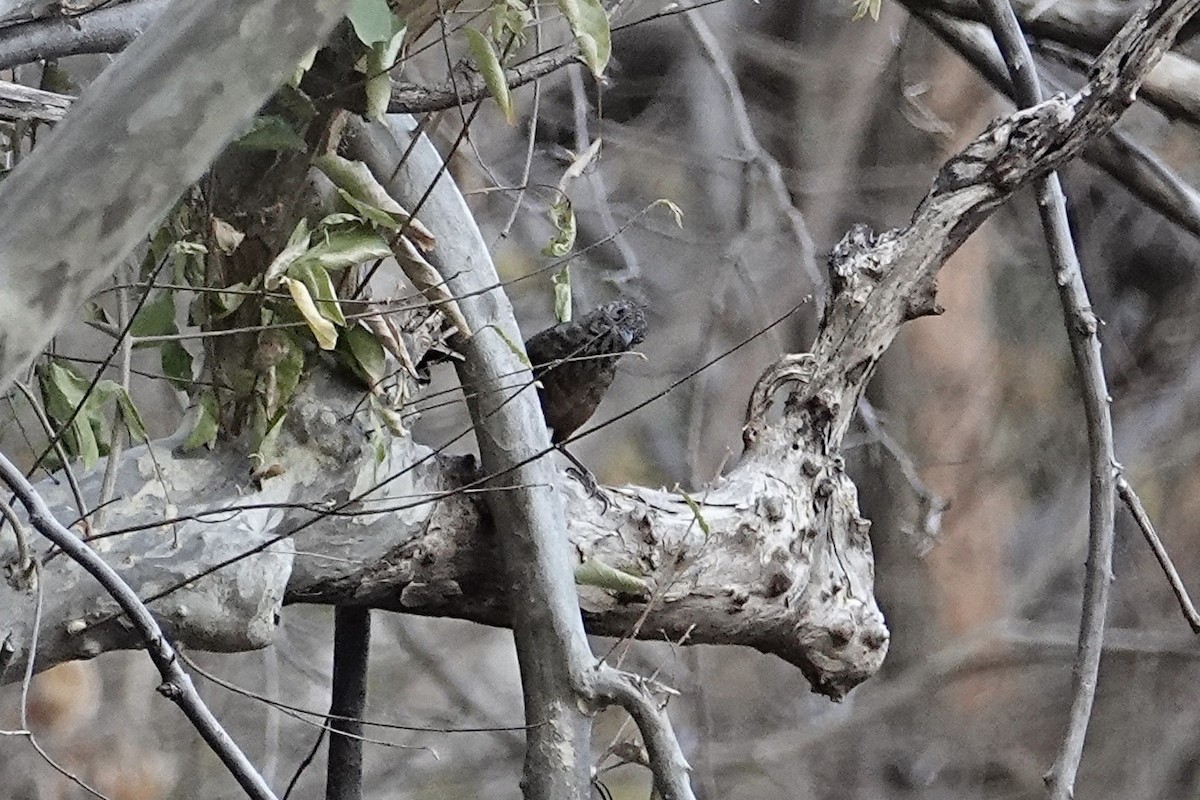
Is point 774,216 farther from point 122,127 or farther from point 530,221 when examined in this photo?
point 122,127

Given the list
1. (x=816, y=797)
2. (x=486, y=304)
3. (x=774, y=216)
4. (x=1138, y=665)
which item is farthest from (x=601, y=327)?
(x=1138, y=665)

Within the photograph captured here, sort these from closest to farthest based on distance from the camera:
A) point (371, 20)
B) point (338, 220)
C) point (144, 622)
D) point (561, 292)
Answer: point (144, 622)
point (371, 20)
point (338, 220)
point (561, 292)

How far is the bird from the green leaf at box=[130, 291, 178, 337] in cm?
29

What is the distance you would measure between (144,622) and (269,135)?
358mm

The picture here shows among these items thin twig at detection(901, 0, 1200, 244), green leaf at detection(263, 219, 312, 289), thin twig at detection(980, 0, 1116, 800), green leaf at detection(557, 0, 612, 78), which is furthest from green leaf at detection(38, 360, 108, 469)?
thin twig at detection(901, 0, 1200, 244)

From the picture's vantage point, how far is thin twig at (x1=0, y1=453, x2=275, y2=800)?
1.76 feet

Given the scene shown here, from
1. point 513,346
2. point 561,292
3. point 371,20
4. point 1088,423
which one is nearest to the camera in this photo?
point 371,20

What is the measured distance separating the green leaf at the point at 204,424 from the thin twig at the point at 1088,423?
0.71 meters

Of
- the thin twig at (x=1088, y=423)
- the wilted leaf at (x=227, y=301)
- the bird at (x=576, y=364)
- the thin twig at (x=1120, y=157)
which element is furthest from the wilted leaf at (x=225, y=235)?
the thin twig at (x=1120, y=157)

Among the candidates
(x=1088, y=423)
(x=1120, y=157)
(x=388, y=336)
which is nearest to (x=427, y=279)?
(x=388, y=336)

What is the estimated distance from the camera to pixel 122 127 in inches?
15.5

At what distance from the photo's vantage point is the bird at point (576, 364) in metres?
1.07

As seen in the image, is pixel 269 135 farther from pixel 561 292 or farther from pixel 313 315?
pixel 561 292

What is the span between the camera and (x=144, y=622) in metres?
0.56
